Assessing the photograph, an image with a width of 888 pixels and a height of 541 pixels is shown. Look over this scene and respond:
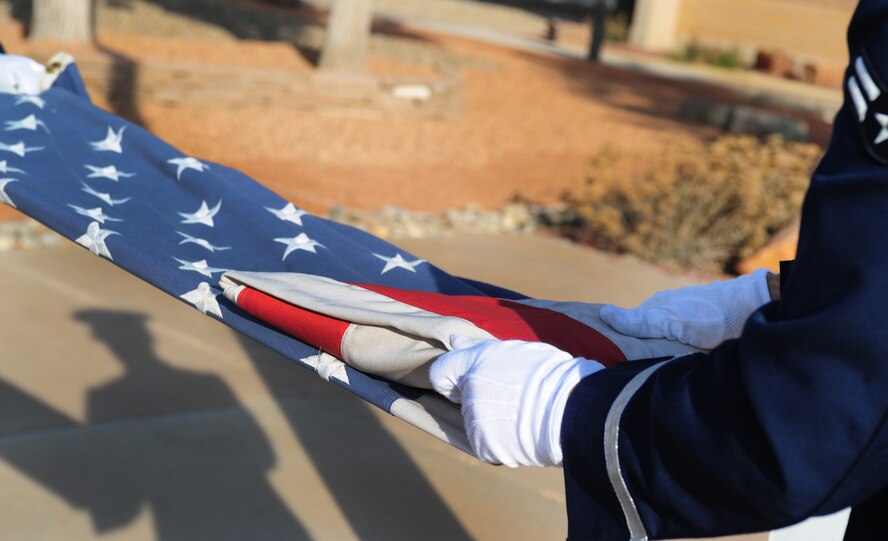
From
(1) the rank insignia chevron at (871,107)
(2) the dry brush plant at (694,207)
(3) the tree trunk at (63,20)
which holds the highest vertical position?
(1) the rank insignia chevron at (871,107)

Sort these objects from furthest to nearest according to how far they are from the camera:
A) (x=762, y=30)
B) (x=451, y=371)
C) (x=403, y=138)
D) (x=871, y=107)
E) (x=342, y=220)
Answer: (x=762, y=30), (x=403, y=138), (x=342, y=220), (x=451, y=371), (x=871, y=107)

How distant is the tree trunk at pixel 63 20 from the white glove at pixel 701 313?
28.1 feet

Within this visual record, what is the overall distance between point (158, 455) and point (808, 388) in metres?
2.74

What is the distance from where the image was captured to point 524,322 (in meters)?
1.83

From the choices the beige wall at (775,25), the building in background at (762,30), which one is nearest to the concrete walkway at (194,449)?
the building in background at (762,30)

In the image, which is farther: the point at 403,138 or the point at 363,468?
the point at 403,138

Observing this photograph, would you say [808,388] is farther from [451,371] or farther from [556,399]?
[451,371]

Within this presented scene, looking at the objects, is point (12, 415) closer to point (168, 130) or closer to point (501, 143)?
point (168, 130)

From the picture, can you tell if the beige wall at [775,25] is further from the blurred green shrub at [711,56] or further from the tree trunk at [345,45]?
the tree trunk at [345,45]

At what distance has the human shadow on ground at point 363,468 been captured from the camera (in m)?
3.17

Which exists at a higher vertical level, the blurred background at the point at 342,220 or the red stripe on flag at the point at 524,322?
the red stripe on flag at the point at 524,322

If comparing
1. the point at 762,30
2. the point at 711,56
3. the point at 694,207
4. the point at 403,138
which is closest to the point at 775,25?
the point at 762,30

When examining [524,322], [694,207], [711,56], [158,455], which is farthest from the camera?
[711,56]

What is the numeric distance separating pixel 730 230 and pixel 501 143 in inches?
141
